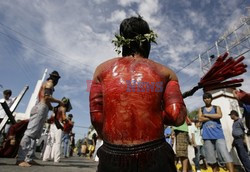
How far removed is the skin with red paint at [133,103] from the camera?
1283 millimetres

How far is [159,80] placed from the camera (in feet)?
4.70

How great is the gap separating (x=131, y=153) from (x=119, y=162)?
101mm

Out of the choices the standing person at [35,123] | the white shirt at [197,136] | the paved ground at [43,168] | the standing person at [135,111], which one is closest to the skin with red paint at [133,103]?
the standing person at [135,111]

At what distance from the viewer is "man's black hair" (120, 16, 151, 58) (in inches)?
65.6

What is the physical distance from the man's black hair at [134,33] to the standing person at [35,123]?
10.6 feet

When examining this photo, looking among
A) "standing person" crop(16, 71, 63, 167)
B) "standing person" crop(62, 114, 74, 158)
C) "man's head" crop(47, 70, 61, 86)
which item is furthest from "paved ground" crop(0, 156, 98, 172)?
"standing person" crop(62, 114, 74, 158)

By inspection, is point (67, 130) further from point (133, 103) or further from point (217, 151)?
point (133, 103)

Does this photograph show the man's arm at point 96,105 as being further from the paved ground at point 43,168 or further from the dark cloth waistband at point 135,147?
the paved ground at point 43,168

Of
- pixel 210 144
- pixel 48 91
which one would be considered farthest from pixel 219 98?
pixel 48 91

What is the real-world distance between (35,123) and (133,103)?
3.54 meters

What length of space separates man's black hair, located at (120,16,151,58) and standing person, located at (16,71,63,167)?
3.23 meters

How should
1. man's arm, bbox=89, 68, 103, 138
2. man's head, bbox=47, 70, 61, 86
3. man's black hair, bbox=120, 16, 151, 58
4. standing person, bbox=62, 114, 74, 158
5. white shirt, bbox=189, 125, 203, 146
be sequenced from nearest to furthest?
man's arm, bbox=89, 68, 103, 138
man's black hair, bbox=120, 16, 151, 58
man's head, bbox=47, 70, 61, 86
white shirt, bbox=189, 125, 203, 146
standing person, bbox=62, 114, 74, 158

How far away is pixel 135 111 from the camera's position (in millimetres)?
1311

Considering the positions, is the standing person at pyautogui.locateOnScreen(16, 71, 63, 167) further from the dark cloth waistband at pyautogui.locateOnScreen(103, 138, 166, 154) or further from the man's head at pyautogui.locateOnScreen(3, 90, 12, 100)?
the dark cloth waistband at pyautogui.locateOnScreen(103, 138, 166, 154)
